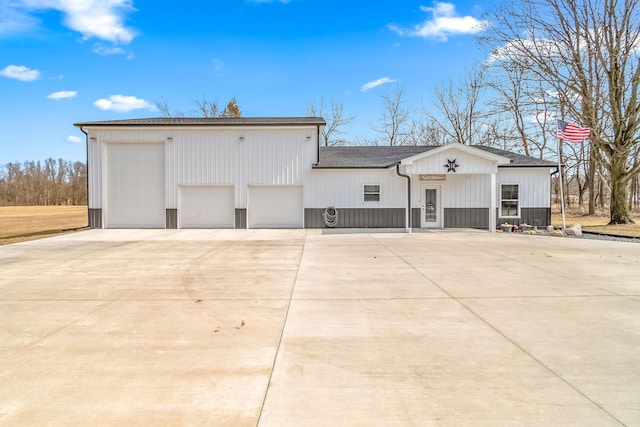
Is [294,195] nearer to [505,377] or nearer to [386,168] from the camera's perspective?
[386,168]

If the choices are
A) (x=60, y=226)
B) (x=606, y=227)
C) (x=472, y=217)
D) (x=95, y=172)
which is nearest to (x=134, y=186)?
(x=95, y=172)

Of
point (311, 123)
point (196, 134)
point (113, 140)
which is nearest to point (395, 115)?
point (311, 123)

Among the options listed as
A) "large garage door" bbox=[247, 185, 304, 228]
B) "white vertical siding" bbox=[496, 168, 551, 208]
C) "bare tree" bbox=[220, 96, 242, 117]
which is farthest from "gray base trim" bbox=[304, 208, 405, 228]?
"bare tree" bbox=[220, 96, 242, 117]

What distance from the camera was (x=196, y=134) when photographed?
55.9 ft

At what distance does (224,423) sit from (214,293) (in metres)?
3.47

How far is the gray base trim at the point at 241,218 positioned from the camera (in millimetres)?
17172

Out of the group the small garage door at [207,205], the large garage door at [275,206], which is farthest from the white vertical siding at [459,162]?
the small garage door at [207,205]

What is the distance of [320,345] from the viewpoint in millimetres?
3758

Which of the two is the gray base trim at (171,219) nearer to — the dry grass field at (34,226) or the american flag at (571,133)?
the dry grass field at (34,226)

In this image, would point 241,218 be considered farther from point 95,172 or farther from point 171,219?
point 95,172

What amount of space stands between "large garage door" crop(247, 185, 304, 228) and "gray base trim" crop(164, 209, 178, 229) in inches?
131

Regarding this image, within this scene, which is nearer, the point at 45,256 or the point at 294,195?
the point at 45,256

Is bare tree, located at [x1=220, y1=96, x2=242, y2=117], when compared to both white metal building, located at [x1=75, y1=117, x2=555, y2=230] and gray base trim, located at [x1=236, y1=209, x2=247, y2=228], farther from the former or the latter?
gray base trim, located at [x1=236, y1=209, x2=247, y2=228]

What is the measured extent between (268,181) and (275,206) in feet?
3.97
